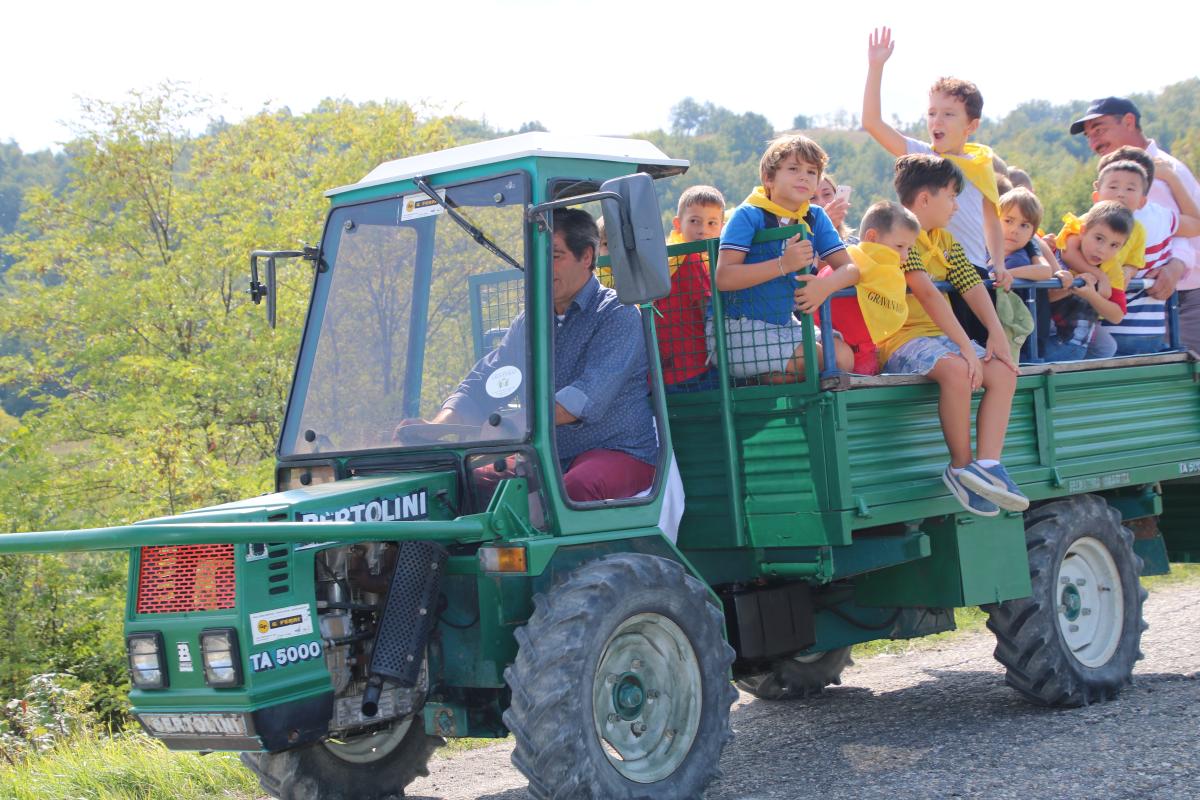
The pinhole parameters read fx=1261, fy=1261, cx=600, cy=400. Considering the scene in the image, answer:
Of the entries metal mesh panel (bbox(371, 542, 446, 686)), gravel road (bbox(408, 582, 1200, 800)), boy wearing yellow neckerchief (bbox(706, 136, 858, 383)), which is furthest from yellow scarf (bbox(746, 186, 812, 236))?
gravel road (bbox(408, 582, 1200, 800))

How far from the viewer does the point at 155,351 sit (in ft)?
67.8

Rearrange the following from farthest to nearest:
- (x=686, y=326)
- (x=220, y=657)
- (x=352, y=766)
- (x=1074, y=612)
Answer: (x=1074, y=612) → (x=686, y=326) → (x=352, y=766) → (x=220, y=657)

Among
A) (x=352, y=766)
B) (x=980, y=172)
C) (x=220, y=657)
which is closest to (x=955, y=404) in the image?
(x=980, y=172)

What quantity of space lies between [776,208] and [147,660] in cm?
305

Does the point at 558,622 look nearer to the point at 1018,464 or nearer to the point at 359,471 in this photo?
the point at 359,471

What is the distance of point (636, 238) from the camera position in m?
4.21

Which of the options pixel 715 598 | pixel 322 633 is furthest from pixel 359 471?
pixel 715 598

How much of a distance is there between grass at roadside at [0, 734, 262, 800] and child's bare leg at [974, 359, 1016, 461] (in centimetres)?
358

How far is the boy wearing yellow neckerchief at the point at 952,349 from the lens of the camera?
555cm

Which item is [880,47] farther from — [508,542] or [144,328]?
[144,328]

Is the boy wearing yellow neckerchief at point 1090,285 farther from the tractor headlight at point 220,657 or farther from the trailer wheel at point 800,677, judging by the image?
the tractor headlight at point 220,657

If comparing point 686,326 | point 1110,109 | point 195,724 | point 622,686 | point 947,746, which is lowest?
point 947,746

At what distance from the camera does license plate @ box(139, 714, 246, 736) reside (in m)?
3.93

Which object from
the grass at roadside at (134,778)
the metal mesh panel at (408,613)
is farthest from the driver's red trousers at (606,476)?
the grass at roadside at (134,778)
